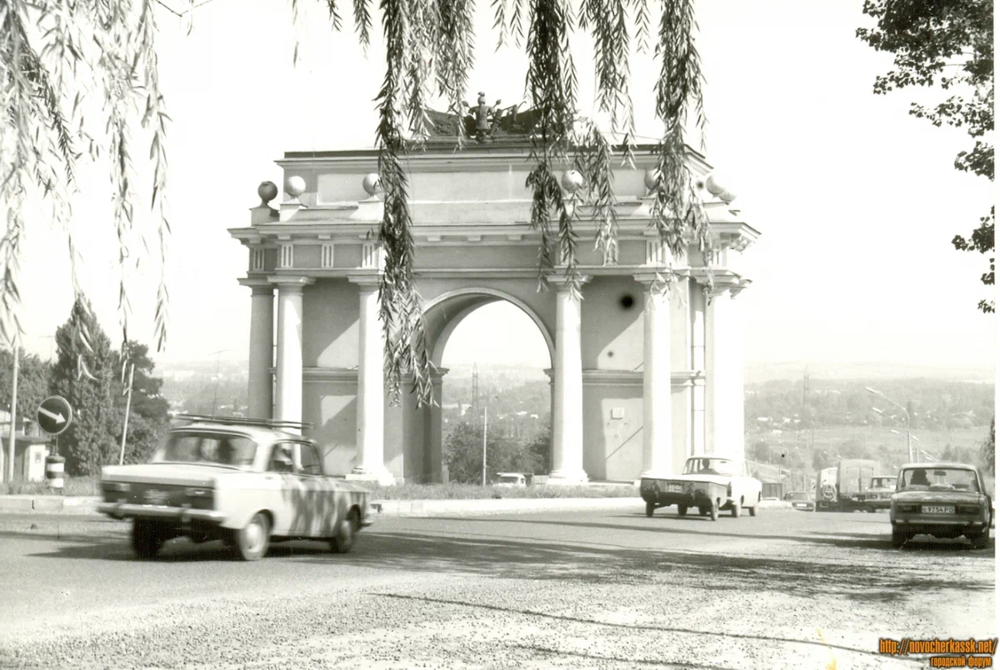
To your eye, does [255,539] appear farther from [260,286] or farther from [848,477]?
[848,477]

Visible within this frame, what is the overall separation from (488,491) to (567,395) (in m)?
4.98

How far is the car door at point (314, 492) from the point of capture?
1057cm

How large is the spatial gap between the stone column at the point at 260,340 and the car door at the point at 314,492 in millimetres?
654

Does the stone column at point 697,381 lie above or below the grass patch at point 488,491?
above

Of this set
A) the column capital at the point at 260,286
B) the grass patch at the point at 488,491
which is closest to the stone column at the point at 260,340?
the column capital at the point at 260,286

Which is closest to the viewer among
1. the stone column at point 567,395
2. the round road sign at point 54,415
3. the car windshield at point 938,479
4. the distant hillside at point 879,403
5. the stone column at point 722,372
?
the round road sign at point 54,415

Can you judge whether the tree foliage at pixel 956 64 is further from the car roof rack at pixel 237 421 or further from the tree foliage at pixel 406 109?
the car roof rack at pixel 237 421

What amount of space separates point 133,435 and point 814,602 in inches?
183

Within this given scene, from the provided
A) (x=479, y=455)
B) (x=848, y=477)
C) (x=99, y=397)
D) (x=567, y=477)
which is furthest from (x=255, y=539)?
(x=479, y=455)

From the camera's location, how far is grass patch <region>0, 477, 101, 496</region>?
9.27 m

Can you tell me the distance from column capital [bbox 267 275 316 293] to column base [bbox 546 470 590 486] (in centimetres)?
1158

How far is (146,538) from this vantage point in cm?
1009

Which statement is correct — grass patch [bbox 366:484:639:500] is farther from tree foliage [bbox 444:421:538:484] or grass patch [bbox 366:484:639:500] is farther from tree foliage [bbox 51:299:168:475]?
tree foliage [bbox 444:421:538:484]

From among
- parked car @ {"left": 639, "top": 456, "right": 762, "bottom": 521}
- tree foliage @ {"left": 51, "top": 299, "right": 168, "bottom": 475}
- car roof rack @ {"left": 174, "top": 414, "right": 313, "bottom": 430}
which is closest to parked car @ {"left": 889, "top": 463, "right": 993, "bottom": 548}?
car roof rack @ {"left": 174, "top": 414, "right": 313, "bottom": 430}
